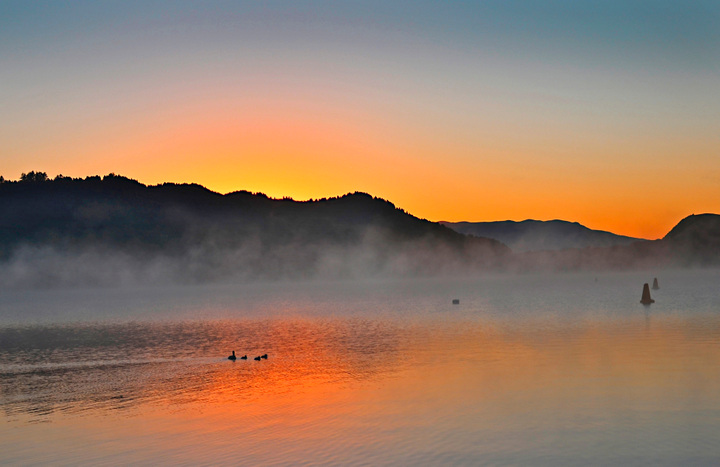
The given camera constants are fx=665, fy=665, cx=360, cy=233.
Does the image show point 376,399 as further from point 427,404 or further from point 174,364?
point 174,364

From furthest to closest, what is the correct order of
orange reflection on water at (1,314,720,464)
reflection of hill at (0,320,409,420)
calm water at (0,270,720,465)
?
reflection of hill at (0,320,409,420), orange reflection on water at (1,314,720,464), calm water at (0,270,720,465)

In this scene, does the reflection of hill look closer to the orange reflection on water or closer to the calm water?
the calm water

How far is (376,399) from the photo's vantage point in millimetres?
30531

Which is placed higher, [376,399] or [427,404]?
[376,399]

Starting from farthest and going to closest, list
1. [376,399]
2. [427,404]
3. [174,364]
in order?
[174,364] < [376,399] < [427,404]

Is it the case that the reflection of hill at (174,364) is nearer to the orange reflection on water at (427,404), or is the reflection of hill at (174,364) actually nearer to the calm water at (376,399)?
the calm water at (376,399)

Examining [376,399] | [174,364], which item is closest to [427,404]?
[376,399]

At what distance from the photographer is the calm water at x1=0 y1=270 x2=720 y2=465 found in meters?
22.1

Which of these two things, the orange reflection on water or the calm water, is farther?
the orange reflection on water

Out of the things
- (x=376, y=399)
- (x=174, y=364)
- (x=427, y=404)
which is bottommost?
(x=427, y=404)

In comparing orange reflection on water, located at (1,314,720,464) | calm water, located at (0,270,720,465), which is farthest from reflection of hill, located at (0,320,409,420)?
orange reflection on water, located at (1,314,720,464)

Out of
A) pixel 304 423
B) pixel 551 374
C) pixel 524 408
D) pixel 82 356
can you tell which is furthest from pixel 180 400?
pixel 82 356

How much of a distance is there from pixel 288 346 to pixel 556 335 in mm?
22693

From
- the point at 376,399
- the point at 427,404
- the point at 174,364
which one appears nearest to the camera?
the point at 427,404
